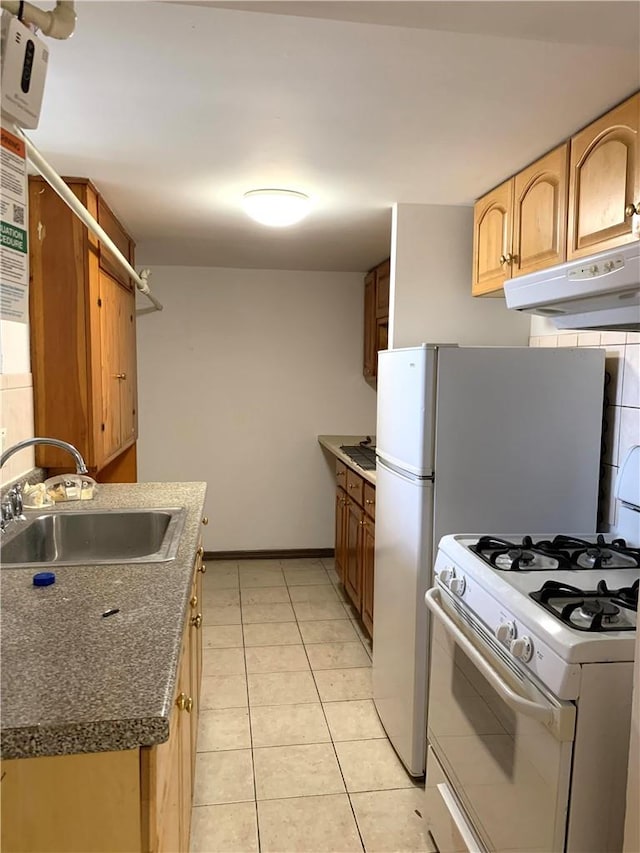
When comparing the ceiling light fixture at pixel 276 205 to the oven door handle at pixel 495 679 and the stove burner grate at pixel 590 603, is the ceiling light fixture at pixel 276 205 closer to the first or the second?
the oven door handle at pixel 495 679

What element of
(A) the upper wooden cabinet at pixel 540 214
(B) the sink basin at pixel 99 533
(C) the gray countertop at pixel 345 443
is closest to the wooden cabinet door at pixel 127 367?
(B) the sink basin at pixel 99 533

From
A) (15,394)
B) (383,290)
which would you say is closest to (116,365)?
(15,394)

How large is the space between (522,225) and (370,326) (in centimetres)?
226

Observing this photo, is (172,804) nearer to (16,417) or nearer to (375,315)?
(16,417)

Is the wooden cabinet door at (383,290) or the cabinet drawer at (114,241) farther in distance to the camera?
the wooden cabinet door at (383,290)

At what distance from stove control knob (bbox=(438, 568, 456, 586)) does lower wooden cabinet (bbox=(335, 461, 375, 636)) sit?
132cm

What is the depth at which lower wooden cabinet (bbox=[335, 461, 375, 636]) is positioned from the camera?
10.8ft

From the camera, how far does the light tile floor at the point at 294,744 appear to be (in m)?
2.04

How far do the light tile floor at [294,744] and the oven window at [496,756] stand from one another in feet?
1.52

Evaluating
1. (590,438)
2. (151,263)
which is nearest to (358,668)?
(590,438)

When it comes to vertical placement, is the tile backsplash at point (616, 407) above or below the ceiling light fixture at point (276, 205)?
below

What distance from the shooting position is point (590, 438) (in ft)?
7.13

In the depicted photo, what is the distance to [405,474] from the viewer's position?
90.4 inches

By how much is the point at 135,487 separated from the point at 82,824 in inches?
70.2
